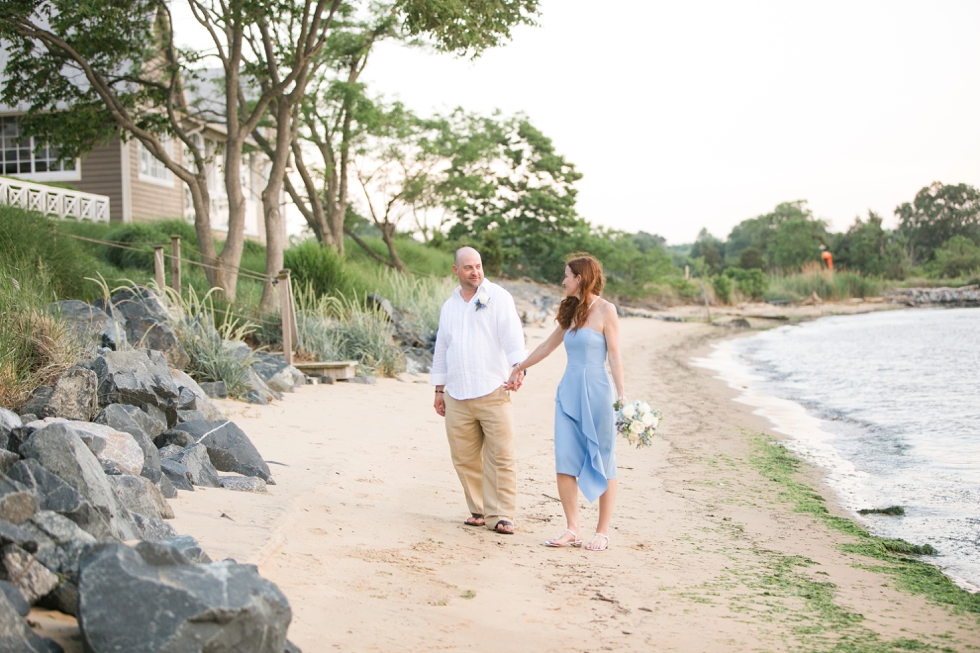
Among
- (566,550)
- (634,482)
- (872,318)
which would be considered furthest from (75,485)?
(872,318)

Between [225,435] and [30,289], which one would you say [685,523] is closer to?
[225,435]

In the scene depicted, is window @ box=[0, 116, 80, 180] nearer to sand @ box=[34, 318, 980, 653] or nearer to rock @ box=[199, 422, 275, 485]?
sand @ box=[34, 318, 980, 653]

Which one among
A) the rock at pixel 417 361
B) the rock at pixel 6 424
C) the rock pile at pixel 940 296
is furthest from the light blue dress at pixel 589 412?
the rock pile at pixel 940 296

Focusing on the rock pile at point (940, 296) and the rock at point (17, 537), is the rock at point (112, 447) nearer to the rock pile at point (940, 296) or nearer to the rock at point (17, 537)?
the rock at point (17, 537)

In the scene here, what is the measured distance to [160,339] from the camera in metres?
9.62

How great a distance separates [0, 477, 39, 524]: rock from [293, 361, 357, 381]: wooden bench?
8.55 meters

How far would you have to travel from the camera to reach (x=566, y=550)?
17.6 feet

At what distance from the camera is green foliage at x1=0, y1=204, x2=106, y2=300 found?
10.7 meters

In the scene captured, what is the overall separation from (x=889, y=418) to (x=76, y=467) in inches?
436

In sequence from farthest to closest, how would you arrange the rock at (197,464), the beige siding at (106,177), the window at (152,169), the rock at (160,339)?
the window at (152,169) → the beige siding at (106,177) → the rock at (160,339) → the rock at (197,464)

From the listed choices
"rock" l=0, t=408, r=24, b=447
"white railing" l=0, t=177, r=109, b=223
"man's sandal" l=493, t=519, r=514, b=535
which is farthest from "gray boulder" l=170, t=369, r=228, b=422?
"white railing" l=0, t=177, r=109, b=223

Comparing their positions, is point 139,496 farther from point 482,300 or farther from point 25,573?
point 482,300

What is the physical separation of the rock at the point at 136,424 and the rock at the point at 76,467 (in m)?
1.01

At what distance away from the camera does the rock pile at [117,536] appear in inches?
112
